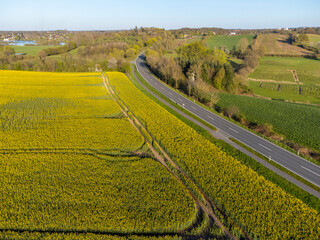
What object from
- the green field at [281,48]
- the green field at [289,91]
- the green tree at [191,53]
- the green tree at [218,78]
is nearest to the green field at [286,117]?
the green tree at [218,78]

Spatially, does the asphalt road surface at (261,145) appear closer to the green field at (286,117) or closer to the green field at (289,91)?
the green field at (286,117)

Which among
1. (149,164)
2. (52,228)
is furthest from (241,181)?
(52,228)

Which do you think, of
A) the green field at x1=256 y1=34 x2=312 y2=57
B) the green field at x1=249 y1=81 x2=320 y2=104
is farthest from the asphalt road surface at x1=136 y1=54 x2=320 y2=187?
the green field at x1=256 y1=34 x2=312 y2=57

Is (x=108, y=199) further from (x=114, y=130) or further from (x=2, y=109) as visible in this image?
(x=2, y=109)

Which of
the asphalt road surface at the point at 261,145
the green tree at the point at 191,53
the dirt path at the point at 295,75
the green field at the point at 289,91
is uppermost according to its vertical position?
the green tree at the point at 191,53

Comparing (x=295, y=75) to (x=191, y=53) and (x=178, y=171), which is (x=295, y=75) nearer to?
(x=191, y=53)

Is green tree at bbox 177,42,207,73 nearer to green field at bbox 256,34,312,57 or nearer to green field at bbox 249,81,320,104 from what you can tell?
green field at bbox 249,81,320,104
